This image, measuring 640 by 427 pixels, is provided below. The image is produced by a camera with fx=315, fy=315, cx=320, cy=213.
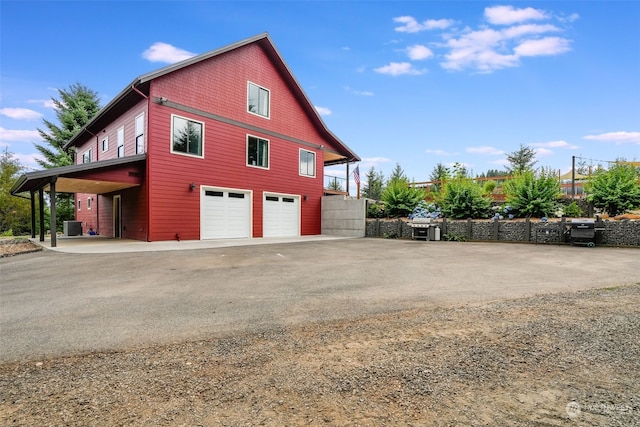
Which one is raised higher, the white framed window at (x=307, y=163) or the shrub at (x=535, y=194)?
the white framed window at (x=307, y=163)

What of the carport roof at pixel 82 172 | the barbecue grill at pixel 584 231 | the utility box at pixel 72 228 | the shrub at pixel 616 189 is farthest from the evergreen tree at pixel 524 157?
the utility box at pixel 72 228

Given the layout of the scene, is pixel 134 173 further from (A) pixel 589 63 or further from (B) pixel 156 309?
(A) pixel 589 63

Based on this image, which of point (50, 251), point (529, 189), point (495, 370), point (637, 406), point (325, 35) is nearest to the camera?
point (637, 406)

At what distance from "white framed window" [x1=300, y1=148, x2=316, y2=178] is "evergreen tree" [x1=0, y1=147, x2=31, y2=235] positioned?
17724 mm

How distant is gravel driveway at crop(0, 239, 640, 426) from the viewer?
1.61 meters

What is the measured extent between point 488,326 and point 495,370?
910mm

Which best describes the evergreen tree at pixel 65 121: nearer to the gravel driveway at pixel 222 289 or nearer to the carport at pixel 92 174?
the carport at pixel 92 174

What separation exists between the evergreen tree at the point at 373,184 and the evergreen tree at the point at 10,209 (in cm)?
2409

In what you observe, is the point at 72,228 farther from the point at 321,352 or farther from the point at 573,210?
the point at 573,210

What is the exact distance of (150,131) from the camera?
1082 centimetres

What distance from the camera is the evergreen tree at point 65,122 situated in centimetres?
2375

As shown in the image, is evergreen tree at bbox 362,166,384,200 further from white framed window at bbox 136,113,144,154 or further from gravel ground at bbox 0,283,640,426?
gravel ground at bbox 0,283,640,426

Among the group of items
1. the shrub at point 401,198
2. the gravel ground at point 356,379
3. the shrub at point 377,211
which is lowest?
the gravel ground at point 356,379

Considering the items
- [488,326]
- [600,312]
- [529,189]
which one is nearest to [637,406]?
[488,326]
